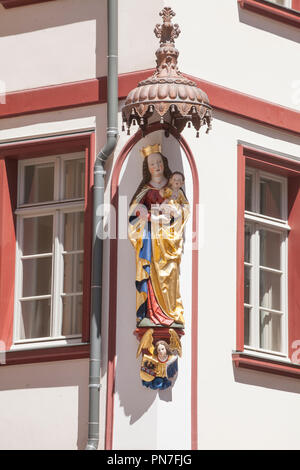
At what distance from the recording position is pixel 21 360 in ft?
57.0

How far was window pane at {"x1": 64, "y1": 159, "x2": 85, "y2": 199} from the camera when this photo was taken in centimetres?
1784

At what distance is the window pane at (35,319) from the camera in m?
17.7

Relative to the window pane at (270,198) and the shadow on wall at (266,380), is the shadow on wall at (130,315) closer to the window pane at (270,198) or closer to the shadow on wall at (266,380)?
the shadow on wall at (266,380)

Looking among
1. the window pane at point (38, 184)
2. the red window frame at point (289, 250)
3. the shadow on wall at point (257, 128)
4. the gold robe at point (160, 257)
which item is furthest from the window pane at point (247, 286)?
the window pane at point (38, 184)

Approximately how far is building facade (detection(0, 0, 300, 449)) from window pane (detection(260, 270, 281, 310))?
2cm

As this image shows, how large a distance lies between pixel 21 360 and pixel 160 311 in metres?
1.67

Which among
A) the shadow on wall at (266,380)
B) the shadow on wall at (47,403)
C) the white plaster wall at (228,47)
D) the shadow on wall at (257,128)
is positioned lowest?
the shadow on wall at (47,403)

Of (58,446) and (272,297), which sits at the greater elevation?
(272,297)

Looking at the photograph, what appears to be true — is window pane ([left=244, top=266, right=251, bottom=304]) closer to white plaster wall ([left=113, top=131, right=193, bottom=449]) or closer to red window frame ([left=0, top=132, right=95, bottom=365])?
white plaster wall ([left=113, top=131, right=193, bottom=449])

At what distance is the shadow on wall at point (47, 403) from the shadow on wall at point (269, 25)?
153 inches

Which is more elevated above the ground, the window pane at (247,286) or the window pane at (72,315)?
the window pane at (247,286)

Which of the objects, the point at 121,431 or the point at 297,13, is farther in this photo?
the point at 297,13
